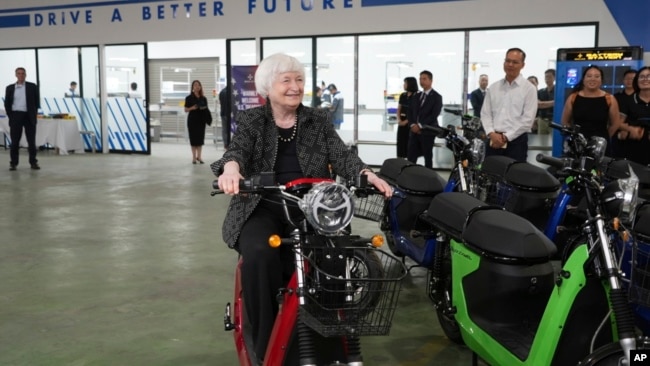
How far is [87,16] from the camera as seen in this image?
13.8 meters

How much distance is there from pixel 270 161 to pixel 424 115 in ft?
22.2

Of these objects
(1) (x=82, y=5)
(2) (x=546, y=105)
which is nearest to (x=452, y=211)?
(2) (x=546, y=105)

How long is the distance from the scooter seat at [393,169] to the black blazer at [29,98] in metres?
7.59

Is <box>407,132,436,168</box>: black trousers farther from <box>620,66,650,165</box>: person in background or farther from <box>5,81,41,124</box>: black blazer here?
<box>5,81,41,124</box>: black blazer

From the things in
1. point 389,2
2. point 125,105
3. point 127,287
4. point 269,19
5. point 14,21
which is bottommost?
point 127,287

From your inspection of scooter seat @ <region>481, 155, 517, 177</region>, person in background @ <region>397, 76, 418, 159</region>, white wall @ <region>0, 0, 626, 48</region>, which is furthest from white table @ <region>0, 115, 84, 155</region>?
scooter seat @ <region>481, 155, 517, 177</region>

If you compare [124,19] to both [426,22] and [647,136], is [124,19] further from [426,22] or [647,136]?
[647,136]

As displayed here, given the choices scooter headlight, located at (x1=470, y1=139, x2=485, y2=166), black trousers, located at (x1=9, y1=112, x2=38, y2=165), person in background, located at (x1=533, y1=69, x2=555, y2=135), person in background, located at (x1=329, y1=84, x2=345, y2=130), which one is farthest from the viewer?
person in background, located at (x1=329, y1=84, x2=345, y2=130)

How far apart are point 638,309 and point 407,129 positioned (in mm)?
7379

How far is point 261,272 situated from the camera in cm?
234

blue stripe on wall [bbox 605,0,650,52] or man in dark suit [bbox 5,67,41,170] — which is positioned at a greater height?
blue stripe on wall [bbox 605,0,650,52]

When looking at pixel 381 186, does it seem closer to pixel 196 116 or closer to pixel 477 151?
pixel 477 151

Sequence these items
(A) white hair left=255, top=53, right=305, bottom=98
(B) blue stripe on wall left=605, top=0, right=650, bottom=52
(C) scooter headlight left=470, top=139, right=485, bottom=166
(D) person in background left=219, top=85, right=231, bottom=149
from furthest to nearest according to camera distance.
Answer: (D) person in background left=219, top=85, right=231, bottom=149 < (B) blue stripe on wall left=605, top=0, right=650, bottom=52 < (C) scooter headlight left=470, top=139, right=485, bottom=166 < (A) white hair left=255, top=53, right=305, bottom=98

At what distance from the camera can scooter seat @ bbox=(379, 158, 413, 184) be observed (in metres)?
4.62
